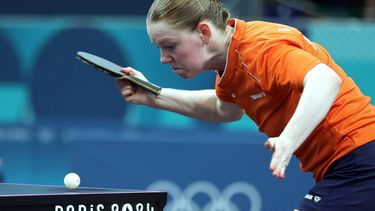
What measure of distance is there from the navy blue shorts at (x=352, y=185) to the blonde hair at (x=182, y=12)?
78cm

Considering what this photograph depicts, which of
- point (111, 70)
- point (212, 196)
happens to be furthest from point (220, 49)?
point (212, 196)

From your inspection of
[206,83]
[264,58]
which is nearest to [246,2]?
[206,83]

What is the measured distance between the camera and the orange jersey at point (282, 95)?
12.0ft

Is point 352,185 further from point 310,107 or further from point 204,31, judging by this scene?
point 204,31

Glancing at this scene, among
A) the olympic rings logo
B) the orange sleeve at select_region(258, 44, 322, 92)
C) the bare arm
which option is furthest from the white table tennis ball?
the olympic rings logo

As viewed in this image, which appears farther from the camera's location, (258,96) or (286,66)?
(258,96)

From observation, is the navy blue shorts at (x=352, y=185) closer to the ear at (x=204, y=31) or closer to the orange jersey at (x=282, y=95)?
the orange jersey at (x=282, y=95)

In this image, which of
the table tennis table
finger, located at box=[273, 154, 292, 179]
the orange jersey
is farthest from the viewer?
the orange jersey

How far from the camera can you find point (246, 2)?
9352mm

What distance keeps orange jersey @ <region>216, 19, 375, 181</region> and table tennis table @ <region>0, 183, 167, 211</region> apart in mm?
545

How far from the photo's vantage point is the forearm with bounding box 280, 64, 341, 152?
3.34m

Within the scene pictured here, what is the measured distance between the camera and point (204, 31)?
3.84 meters

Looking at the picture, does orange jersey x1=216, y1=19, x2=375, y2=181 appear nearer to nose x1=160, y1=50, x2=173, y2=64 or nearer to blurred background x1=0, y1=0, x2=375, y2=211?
nose x1=160, y1=50, x2=173, y2=64

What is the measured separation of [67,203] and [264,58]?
93 cm
